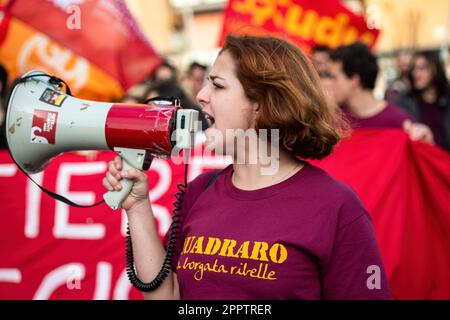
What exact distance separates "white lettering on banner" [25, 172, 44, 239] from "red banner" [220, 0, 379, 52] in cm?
179

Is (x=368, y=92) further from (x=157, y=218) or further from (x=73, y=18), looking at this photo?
(x=73, y=18)

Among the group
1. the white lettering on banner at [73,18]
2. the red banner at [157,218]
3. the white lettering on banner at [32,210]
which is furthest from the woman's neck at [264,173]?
the white lettering on banner at [73,18]

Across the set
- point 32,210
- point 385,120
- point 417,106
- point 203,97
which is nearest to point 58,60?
point 32,210

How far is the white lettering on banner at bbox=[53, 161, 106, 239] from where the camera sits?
9.02 feet

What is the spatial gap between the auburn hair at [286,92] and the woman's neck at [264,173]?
0.12 feet

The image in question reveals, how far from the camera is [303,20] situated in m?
4.36

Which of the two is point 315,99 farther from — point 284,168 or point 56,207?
point 56,207

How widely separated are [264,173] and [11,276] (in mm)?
1751

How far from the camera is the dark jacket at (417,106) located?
421cm

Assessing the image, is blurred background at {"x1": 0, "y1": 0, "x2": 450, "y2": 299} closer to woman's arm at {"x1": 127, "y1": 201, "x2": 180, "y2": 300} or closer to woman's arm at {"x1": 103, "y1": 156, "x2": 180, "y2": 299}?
woman's arm at {"x1": 103, "y1": 156, "x2": 180, "y2": 299}

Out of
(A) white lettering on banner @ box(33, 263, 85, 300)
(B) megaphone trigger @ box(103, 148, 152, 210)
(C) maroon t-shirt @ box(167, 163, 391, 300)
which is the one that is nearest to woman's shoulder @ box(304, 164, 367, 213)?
(C) maroon t-shirt @ box(167, 163, 391, 300)

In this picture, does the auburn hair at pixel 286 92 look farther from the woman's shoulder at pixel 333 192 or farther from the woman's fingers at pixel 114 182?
the woman's fingers at pixel 114 182
